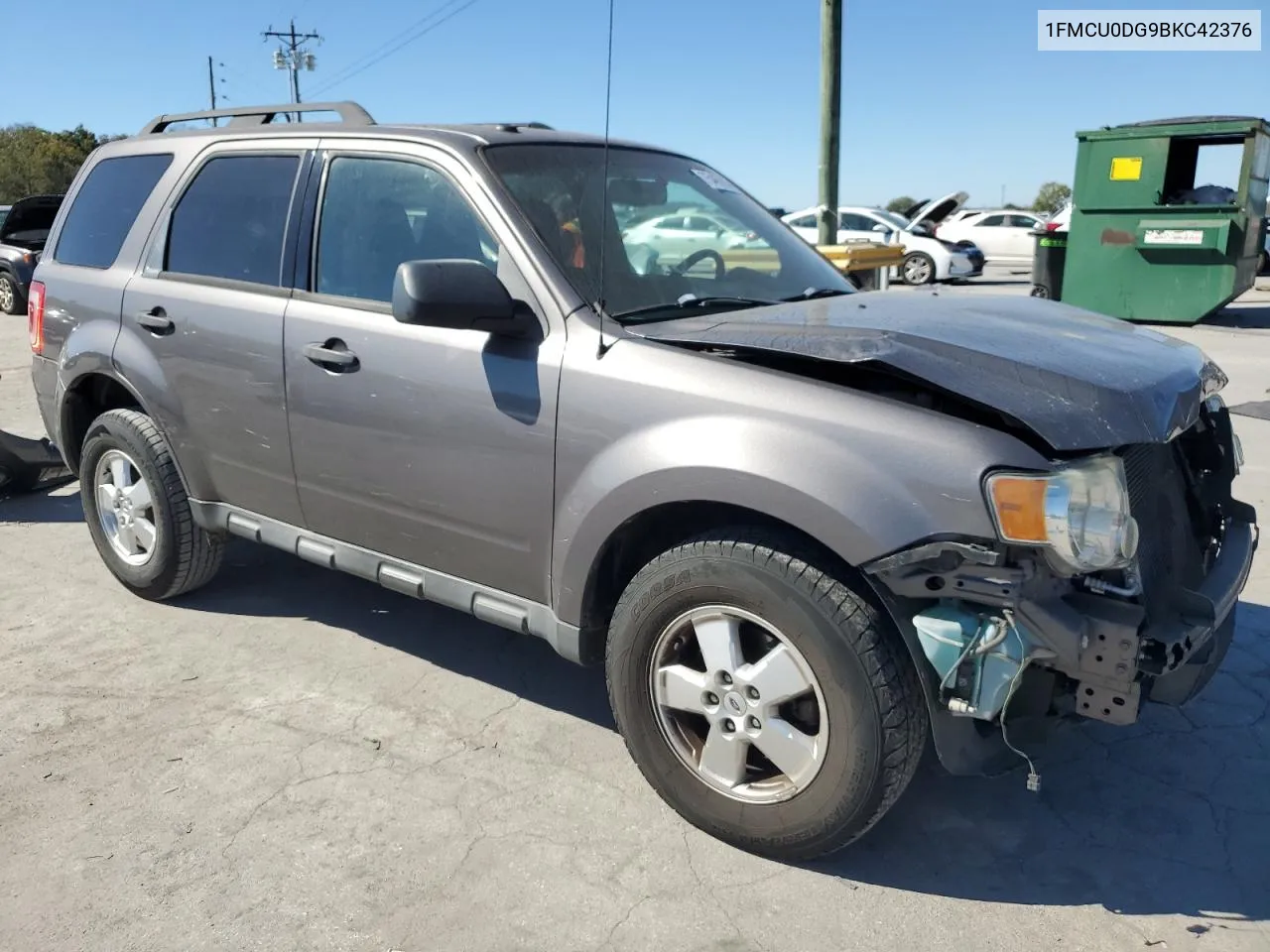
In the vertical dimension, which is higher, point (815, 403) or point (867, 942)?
point (815, 403)

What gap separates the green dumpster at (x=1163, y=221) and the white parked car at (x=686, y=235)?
35.8 ft

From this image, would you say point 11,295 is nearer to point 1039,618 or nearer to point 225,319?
point 225,319

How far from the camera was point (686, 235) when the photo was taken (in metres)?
3.65

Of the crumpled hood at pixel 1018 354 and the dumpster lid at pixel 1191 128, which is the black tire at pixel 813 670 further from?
the dumpster lid at pixel 1191 128

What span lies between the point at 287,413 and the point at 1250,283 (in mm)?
13682

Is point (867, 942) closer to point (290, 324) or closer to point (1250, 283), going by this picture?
point (290, 324)

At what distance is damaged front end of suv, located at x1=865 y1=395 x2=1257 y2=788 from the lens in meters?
2.32

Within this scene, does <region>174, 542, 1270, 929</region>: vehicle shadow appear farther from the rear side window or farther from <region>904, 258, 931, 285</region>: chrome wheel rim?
<region>904, 258, 931, 285</region>: chrome wheel rim

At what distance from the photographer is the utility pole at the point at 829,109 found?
29.2 feet

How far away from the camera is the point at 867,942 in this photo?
2.51m

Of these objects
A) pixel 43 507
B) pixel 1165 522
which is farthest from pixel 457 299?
pixel 43 507

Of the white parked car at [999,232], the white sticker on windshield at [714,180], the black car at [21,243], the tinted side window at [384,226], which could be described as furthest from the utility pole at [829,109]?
the white parked car at [999,232]

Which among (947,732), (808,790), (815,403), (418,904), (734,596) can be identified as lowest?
(418,904)

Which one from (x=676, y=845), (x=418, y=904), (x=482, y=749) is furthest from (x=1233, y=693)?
(x=418, y=904)
